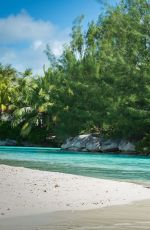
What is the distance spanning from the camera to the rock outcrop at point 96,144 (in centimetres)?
3351

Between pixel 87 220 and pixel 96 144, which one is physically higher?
pixel 96 144

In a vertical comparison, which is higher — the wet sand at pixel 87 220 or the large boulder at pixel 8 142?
the large boulder at pixel 8 142

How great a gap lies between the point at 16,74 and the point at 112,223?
158ft

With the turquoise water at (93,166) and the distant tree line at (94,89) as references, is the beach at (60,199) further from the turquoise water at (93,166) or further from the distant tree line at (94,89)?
the distant tree line at (94,89)

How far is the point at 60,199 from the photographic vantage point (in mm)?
7176

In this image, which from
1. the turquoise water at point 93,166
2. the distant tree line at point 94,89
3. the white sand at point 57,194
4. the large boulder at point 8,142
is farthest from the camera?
the large boulder at point 8,142

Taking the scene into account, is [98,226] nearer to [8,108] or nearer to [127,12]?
[127,12]

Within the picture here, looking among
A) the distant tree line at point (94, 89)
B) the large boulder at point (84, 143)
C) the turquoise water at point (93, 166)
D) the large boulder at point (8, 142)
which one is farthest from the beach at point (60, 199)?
the large boulder at point (8, 142)

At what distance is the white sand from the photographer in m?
6.36

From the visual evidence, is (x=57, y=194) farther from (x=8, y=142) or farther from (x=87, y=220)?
(x=8, y=142)

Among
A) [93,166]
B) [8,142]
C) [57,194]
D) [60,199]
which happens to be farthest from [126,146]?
[60,199]

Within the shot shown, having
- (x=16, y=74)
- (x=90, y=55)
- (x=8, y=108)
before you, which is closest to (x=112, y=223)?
(x=90, y=55)

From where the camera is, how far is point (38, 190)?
7840 mm

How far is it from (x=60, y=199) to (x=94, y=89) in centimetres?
2895
